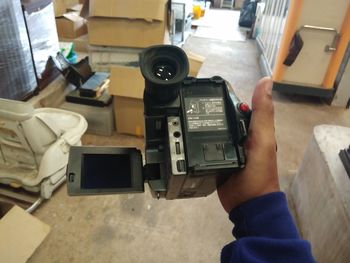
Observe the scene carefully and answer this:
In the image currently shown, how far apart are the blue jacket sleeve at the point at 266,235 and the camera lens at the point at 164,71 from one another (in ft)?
0.95

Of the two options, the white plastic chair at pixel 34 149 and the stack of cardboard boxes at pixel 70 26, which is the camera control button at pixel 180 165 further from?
the stack of cardboard boxes at pixel 70 26

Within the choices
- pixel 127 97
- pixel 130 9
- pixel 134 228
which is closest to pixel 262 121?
pixel 134 228

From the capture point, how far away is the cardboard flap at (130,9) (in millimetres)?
1643

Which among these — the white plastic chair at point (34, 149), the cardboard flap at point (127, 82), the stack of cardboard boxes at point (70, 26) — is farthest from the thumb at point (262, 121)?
the stack of cardboard boxes at point (70, 26)

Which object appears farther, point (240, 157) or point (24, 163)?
point (24, 163)

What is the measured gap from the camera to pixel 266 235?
0.51m

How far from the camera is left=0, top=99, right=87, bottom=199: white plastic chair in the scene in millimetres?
1236

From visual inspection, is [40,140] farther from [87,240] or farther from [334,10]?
[334,10]

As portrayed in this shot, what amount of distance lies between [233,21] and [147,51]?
165 inches

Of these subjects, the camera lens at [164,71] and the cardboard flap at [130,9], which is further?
the cardboard flap at [130,9]

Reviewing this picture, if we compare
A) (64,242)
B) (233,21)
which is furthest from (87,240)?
(233,21)

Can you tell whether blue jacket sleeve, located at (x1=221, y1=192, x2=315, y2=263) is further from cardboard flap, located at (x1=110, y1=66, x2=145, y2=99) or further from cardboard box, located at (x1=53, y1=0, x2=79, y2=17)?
cardboard box, located at (x1=53, y1=0, x2=79, y2=17)

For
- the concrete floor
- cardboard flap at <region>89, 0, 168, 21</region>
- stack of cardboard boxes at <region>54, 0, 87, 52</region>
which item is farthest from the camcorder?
stack of cardboard boxes at <region>54, 0, 87, 52</region>

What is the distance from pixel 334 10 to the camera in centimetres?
196
